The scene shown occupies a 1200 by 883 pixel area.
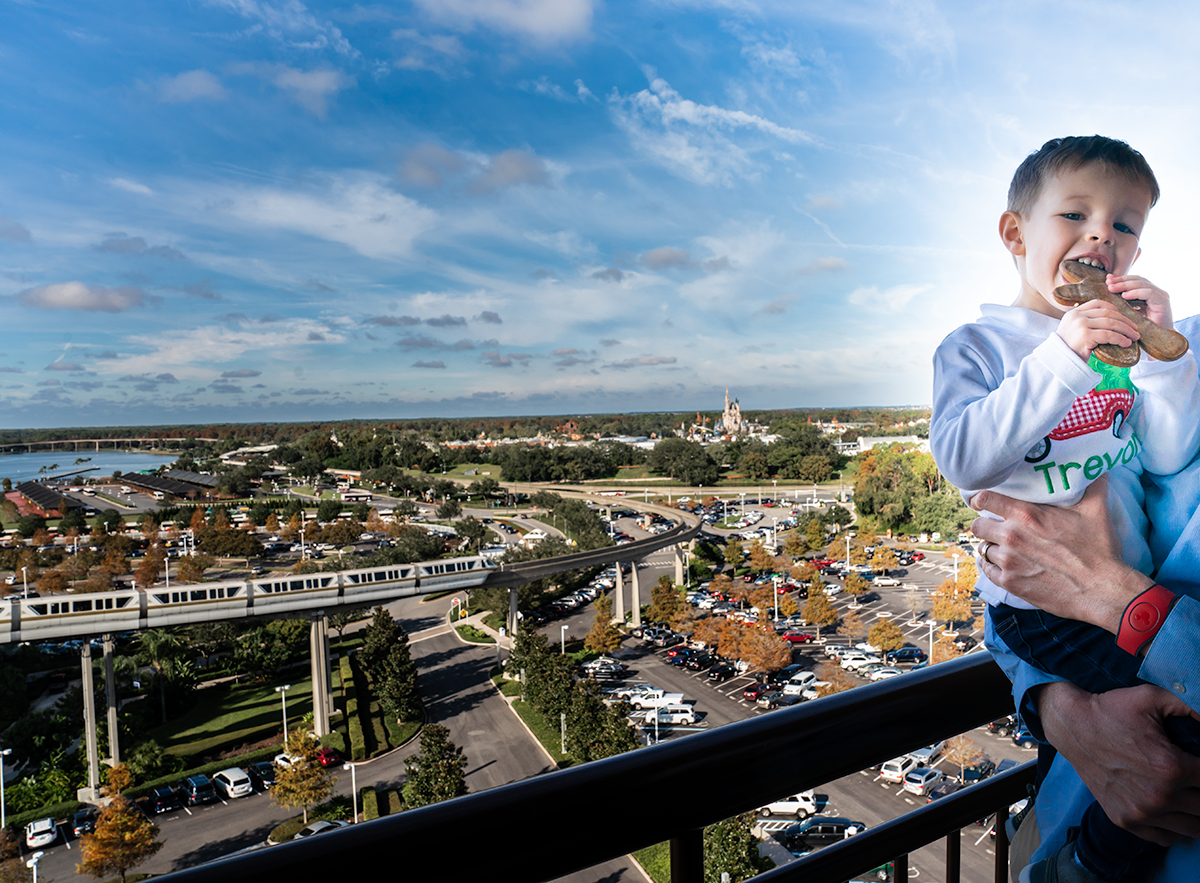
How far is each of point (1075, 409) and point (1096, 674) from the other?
0.16m

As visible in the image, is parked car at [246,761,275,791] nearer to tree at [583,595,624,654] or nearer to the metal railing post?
tree at [583,595,624,654]

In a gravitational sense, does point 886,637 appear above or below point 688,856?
below

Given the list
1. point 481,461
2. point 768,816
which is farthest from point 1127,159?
point 481,461

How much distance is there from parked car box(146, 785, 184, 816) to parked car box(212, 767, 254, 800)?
1.68ft

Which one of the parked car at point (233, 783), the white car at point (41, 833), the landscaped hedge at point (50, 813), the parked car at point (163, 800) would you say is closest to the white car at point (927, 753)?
the parked car at point (233, 783)

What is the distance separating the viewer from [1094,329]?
1.23ft

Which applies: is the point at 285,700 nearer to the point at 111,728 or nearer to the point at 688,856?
the point at 111,728

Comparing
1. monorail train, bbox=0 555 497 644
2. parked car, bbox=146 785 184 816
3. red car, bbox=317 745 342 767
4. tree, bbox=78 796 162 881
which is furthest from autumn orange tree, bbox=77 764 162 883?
monorail train, bbox=0 555 497 644

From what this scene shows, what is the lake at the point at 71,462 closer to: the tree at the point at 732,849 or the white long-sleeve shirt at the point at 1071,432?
the tree at the point at 732,849

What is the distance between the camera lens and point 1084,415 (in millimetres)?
397

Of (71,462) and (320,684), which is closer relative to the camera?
(320,684)

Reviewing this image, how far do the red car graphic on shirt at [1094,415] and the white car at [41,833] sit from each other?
41.2 feet

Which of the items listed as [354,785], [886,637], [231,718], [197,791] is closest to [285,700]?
[231,718]

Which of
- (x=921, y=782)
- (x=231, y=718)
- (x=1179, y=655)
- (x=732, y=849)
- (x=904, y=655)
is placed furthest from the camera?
(x=231, y=718)
